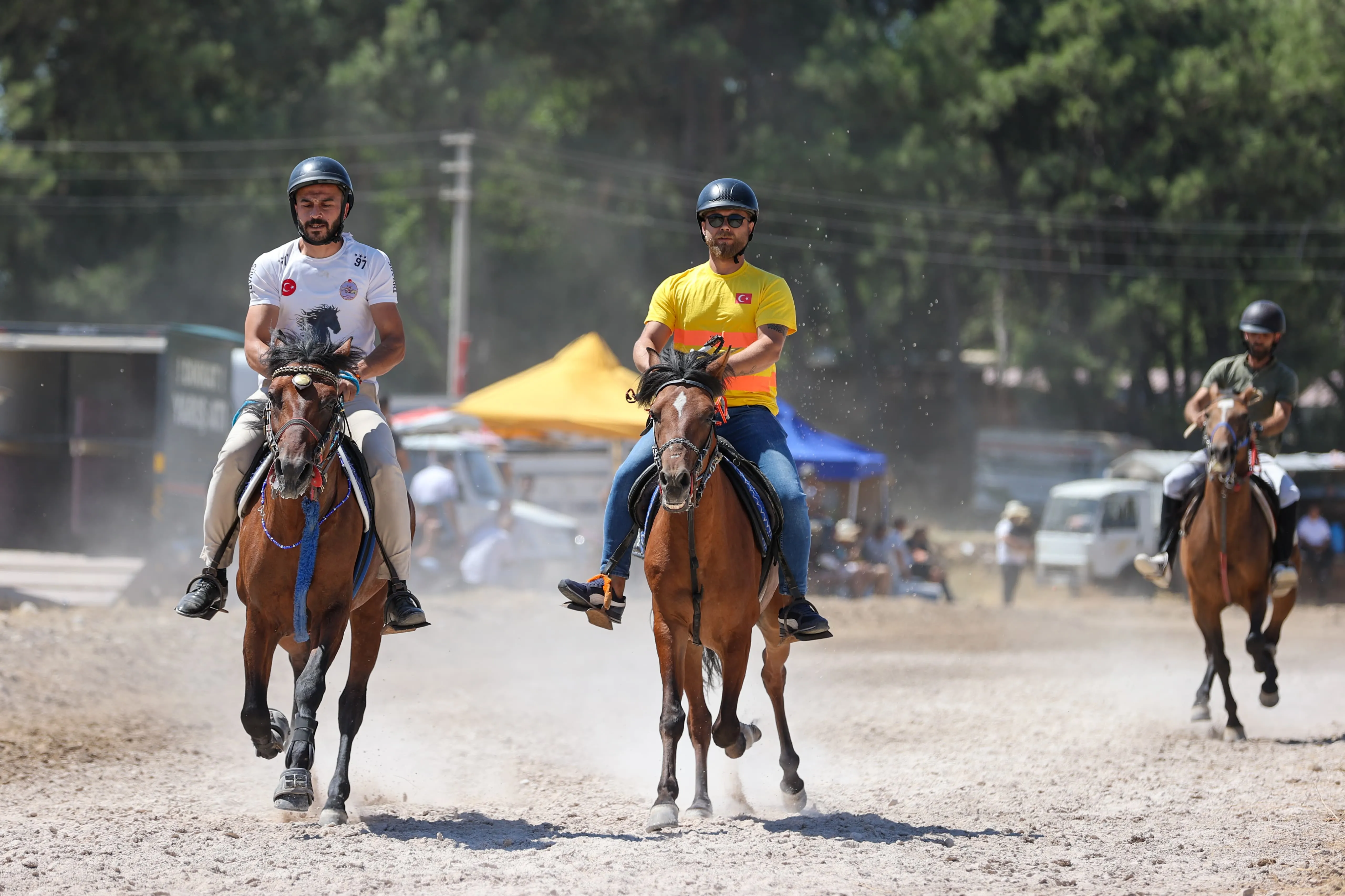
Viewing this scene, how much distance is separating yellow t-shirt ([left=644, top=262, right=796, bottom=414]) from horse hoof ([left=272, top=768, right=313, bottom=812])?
2.94m

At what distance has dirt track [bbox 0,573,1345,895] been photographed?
6.41m

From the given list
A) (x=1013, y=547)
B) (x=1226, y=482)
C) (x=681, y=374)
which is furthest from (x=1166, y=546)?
(x=1013, y=547)

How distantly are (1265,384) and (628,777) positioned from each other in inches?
253

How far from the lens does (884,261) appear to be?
50.0 meters

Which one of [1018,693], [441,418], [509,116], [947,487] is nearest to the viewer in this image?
[1018,693]

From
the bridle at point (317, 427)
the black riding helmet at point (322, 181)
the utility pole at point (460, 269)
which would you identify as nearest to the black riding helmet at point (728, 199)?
the black riding helmet at point (322, 181)

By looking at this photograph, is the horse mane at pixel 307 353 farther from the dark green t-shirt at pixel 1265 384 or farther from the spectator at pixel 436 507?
the spectator at pixel 436 507

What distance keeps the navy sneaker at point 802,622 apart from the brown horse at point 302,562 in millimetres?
2387

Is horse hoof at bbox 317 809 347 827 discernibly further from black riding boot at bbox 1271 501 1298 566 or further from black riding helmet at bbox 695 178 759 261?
black riding boot at bbox 1271 501 1298 566

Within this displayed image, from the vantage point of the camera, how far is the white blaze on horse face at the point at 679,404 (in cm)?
730

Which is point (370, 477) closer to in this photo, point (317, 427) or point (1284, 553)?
point (317, 427)

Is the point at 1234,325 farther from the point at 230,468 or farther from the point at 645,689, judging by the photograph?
the point at 230,468

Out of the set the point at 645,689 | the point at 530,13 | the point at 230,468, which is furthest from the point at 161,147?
the point at 230,468

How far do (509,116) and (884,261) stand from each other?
13.5 metres
